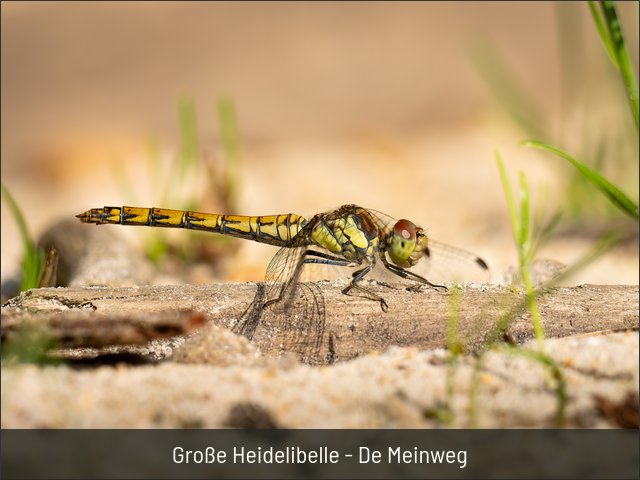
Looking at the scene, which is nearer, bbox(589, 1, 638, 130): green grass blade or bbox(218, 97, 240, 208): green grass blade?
bbox(589, 1, 638, 130): green grass blade

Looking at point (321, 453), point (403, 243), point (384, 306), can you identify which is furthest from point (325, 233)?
point (321, 453)

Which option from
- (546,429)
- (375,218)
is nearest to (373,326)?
(546,429)

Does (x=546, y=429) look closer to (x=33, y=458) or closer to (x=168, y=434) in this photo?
(x=168, y=434)

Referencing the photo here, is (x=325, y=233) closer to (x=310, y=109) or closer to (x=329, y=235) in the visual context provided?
(x=329, y=235)

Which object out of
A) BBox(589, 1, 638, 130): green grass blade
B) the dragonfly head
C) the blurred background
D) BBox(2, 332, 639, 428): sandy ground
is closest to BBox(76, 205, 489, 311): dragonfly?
the dragonfly head

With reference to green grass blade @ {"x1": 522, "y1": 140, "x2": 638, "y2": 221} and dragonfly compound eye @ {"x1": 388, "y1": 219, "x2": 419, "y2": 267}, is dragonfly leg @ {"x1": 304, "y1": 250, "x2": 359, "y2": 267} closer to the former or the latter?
dragonfly compound eye @ {"x1": 388, "y1": 219, "x2": 419, "y2": 267}

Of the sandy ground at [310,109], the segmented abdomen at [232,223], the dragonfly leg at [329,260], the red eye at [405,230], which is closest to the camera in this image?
the red eye at [405,230]

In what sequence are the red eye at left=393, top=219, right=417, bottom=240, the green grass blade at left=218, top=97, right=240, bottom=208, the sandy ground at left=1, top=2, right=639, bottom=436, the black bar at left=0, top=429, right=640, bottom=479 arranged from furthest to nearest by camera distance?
the sandy ground at left=1, top=2, right=639, bottom=436 < the green grass blade at left=218, top=97, right=240, bottom=208 < the red eye at left=393, top=219, right=417, bottom=240 < the black bar at left=0, top=429, right=640, bottom=479

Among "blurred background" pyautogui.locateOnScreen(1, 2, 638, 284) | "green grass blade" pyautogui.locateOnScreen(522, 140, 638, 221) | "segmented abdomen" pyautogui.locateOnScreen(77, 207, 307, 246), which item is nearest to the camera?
"green grass blade" pyautogui.locateOnScreen(522, 140, 638, 221)

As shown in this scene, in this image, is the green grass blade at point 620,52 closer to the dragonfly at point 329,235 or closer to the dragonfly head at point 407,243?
the dragonfly at point 329,235

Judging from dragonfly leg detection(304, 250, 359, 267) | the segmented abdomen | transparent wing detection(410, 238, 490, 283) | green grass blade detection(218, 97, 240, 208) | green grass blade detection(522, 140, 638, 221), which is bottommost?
green grass blade detection(522, 140, 638, 221)

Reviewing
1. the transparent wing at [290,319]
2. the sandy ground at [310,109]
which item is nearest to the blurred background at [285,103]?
the sandy ground at [310,109]
